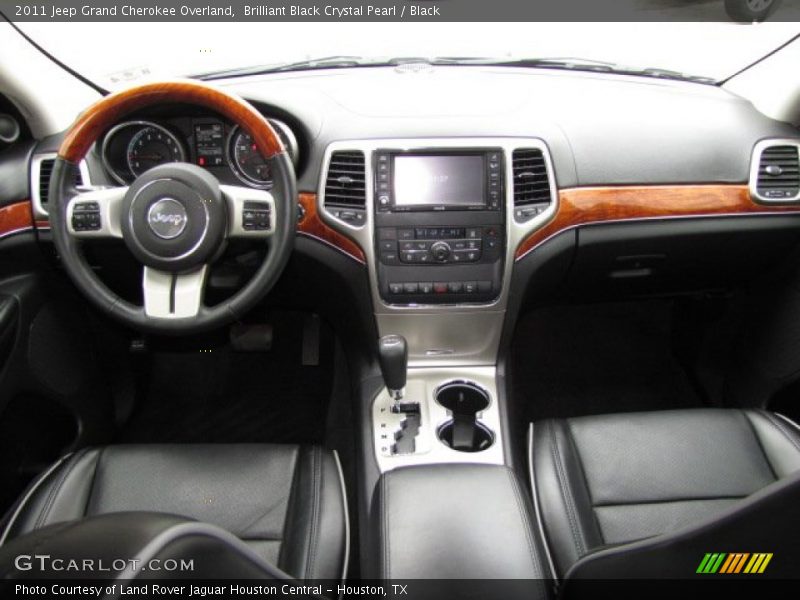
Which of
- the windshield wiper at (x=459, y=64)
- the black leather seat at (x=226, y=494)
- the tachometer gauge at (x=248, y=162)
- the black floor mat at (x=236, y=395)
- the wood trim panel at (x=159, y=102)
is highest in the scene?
the windshield wiper at (x=459, y=64)

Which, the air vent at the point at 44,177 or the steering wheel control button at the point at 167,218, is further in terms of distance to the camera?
the air vent at the point at 44,177

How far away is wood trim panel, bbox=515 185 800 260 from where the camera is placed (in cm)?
174

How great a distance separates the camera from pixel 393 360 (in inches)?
61.7

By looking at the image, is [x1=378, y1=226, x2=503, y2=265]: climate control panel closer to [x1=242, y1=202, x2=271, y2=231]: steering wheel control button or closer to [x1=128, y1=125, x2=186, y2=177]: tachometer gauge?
[x1=242, y1=202, x2=271, y2=231]: steering wheel control button

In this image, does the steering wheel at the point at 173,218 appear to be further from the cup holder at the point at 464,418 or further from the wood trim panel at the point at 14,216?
the cup holder at the point at 464,418

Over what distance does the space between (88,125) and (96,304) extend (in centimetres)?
38

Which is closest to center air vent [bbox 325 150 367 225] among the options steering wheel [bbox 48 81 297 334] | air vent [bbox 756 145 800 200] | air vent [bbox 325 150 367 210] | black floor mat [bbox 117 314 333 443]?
air vent [bbox 325 150 367 210]

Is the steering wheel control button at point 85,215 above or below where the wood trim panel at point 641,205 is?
above

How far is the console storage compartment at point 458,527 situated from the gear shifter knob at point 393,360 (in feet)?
0.92

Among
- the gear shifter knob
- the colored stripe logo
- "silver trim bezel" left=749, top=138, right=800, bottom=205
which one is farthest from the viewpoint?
"silver trim bezel" left=749, top=138, right=800, bottom=205

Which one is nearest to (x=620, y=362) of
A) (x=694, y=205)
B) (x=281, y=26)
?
(x=694, y=205)

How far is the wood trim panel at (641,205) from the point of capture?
174cm

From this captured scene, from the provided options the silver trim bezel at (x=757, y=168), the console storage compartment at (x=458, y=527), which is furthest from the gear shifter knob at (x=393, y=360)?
the silver trim bezel at (x=757, y=168)

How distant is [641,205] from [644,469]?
71 centimetres
